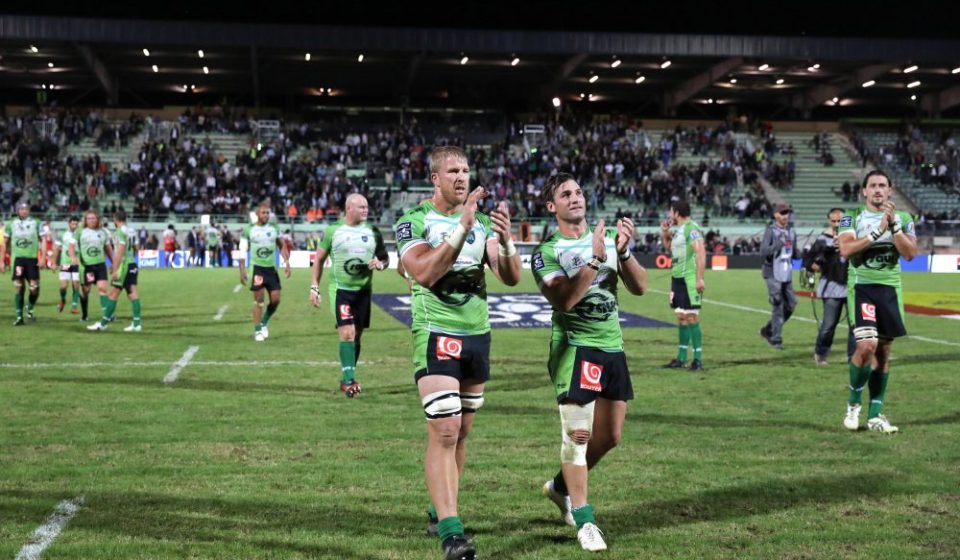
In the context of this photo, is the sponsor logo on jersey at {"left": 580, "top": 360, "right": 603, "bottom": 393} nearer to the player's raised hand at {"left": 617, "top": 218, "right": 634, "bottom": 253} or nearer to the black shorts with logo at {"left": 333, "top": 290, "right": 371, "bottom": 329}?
the player's raised hand at {"left": 617, "top": 218, "right": 634, "bottom": 253}

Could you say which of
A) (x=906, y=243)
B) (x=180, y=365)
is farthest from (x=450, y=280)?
(x=180, y=365)

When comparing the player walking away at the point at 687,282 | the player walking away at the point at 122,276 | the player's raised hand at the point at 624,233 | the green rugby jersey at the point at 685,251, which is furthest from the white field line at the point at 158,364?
the player's raised hand at the point at 624,233

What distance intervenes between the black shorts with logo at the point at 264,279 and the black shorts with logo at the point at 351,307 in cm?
528

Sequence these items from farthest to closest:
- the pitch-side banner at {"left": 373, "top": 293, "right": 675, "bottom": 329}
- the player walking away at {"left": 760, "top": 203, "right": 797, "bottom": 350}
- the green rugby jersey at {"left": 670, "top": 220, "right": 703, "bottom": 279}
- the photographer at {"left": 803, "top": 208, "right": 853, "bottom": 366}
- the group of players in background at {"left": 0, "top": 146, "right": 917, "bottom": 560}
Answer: the pitch-side banner at {"left": 373, "top": 293, "right": 675, "bottom": 329} → the player walking away at {"left": 760, "top": 203, "right": 797, "bottom": 350} → the green rugby jersey at {"left": 670, "top": 220, "right": 703, "bottom": 279} → the photographer at {"left": 803, "top": 208, "right": 853, "bottom": 366} → the group of players in background at {"left": 0, "top": 146, "right": 917, "bottom": 560}

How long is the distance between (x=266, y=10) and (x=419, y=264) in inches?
2427

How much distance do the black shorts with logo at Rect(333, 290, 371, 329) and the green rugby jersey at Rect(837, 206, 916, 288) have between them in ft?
17.9

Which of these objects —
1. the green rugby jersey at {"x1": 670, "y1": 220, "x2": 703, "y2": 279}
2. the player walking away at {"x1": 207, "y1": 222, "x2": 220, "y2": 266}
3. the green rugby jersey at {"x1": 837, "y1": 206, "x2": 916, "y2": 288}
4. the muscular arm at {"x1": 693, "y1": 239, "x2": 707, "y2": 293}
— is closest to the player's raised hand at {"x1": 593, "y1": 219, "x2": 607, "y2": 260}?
the green rugby jersey at {"x1": 837, "y1": 206, "x2": 916, "y2": 288}

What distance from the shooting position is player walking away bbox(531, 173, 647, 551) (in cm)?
591

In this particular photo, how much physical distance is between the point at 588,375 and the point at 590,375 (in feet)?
0.04

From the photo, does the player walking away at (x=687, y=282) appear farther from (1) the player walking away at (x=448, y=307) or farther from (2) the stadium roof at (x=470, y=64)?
(2) the stadium roof at (x=470, y=64)

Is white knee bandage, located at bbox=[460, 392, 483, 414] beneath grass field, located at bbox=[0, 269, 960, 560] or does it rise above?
above

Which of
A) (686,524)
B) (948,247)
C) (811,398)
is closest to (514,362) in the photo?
(811,398)

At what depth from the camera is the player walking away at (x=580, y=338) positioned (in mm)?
5914

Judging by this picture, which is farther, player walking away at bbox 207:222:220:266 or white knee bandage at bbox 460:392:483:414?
player walking away at bbox 207:222:220:266
